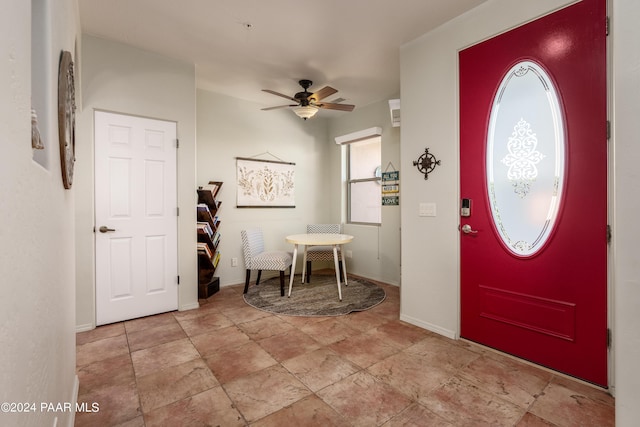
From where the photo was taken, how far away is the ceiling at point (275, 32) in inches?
93.7

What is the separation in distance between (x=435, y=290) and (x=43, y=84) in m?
2.88

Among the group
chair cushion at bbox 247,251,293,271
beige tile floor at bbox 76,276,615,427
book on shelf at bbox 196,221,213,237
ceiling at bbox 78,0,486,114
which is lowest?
beige tile floor at bbox 76,276,615,427

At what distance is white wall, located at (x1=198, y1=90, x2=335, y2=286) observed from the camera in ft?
13.6

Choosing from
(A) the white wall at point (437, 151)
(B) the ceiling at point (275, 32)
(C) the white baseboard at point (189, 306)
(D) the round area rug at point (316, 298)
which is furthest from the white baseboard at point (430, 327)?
(B) the ceiling at point (275, 32)

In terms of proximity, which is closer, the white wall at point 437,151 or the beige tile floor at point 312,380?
the beige tile floor at point 312,380

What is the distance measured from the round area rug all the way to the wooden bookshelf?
505 mm

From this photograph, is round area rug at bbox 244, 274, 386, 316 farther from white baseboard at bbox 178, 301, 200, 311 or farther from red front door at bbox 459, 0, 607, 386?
red front door at bbox 459, 0, 607, 386

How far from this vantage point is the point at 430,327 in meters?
2.73

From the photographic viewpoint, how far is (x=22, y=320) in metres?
0.63

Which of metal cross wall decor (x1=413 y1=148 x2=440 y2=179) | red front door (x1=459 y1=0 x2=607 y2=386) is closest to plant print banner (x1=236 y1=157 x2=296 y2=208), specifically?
metal cross wall decor (x1=413 y1=148 x2=440 y2=179)

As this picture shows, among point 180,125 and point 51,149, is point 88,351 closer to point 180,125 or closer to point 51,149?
point 51,149

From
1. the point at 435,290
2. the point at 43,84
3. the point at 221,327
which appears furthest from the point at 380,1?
the point at 221,327

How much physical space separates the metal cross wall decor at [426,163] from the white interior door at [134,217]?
8.60 ft

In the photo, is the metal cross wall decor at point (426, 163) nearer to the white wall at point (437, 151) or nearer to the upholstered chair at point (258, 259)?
the white wall at point (437, 151)
